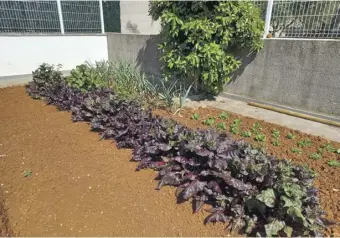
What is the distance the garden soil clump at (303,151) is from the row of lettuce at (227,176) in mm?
325

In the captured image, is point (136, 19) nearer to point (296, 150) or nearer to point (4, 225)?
point (296, 150)

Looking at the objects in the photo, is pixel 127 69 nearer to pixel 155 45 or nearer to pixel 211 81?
pixel 155 45

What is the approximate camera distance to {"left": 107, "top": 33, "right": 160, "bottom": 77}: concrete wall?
20.8 feet

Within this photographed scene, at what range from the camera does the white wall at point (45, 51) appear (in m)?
6.41

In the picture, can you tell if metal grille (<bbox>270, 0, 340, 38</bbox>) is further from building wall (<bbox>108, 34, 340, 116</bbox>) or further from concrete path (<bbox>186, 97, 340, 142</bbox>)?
concrete path (<bbox>186, 97, 340, 142</bbox>)

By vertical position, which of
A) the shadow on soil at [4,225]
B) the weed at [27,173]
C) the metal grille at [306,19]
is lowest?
the shadow on soil at [4,225]

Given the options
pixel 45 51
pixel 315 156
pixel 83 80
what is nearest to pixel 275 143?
pixel 315 156

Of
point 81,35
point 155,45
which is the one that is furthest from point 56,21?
point 155,45

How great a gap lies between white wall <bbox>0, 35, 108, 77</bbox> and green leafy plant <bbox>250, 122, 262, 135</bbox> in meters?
5.84

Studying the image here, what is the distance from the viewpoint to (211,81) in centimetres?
449

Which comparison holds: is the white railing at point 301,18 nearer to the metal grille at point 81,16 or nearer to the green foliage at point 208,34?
the green foliage at point 208,34

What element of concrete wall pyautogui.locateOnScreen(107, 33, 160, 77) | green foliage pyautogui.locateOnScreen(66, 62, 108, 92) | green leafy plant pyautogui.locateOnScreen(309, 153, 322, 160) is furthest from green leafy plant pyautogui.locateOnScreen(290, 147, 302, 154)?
concrete wall pyautogui.locateOnScreen(107, 33, 160, 77)

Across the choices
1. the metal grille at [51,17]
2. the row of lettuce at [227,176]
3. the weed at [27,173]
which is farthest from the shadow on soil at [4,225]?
the metal grille at [51,17]

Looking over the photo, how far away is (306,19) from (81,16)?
6.16m
